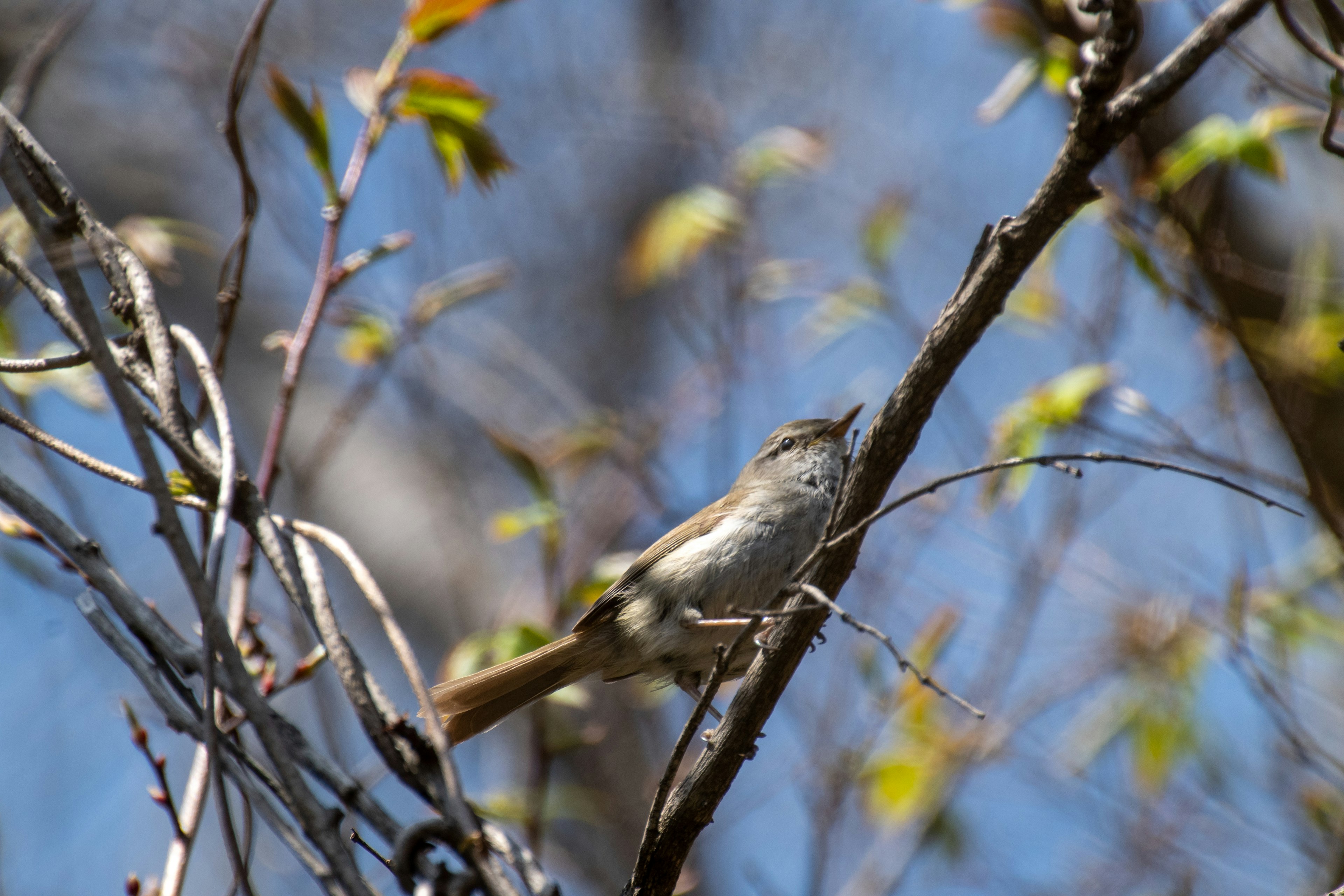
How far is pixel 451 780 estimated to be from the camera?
1.50 meters

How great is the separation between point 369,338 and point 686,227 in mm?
1548

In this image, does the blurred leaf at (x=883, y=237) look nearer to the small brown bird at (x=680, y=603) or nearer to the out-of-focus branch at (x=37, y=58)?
the small brown bird at (x=680, y=603)

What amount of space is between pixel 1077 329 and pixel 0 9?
8.22m

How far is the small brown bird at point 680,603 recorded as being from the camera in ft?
11.3

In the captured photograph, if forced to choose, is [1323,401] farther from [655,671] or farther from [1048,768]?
[655,671]

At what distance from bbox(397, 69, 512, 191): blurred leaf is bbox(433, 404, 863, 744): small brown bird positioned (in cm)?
139

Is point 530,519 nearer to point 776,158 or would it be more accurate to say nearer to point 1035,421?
point 1035,421

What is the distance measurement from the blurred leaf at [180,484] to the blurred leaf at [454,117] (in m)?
1.19

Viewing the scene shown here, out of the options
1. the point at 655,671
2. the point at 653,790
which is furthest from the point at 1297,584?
the point at 653,790

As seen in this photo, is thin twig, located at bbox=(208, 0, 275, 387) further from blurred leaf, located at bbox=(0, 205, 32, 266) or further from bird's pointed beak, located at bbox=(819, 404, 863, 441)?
A: bird's pointed beak, located at bbox=(819, 404, 863, 441)

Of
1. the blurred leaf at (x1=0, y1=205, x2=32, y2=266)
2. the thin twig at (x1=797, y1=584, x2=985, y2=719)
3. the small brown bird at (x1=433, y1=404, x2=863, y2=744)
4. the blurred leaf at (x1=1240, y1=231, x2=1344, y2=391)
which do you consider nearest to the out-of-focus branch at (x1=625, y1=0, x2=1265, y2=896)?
the thin twig at (x1=797, y1=584, x2=985, y2=719)

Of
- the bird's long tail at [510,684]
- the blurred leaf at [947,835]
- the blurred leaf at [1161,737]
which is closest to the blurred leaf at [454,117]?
the bird's long tail at [510,684]

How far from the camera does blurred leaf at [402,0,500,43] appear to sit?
2.58m

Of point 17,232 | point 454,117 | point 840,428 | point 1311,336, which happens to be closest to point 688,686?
Result: point 840,428
